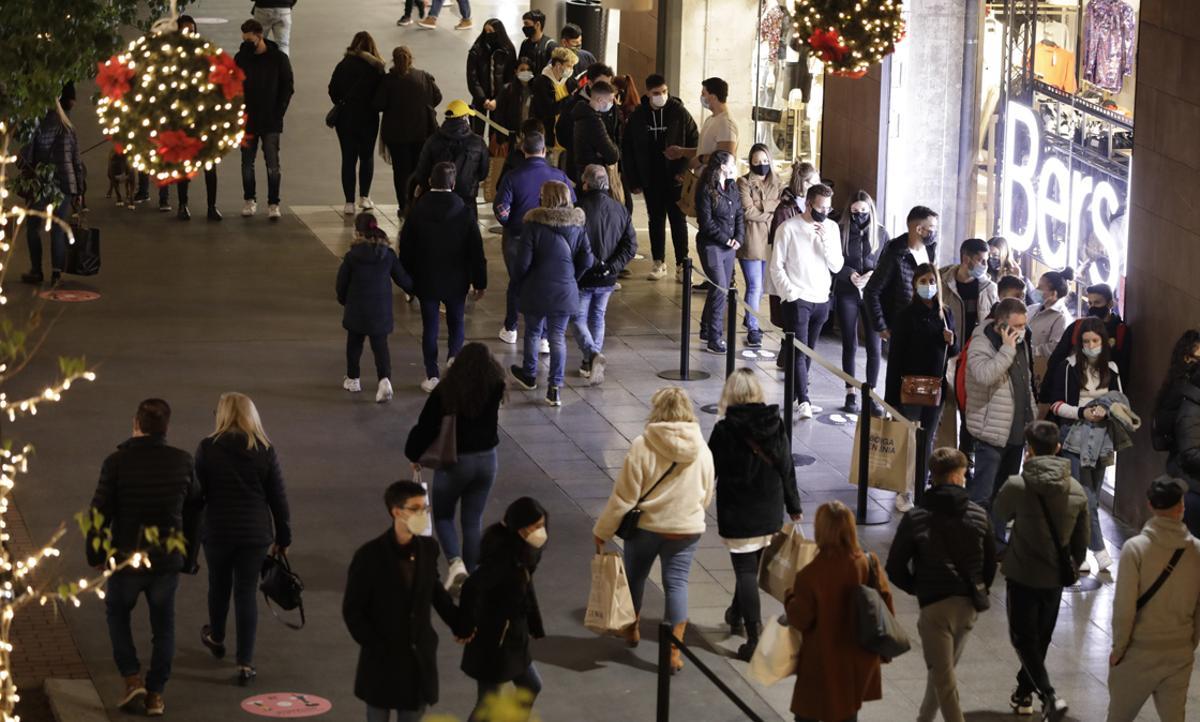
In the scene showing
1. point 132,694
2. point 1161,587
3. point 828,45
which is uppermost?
point 828,45

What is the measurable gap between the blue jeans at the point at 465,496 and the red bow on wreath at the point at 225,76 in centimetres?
305

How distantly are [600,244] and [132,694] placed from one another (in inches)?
277

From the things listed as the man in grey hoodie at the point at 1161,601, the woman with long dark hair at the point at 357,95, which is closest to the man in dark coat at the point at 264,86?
the woman with long dark hair at the point at 357,95

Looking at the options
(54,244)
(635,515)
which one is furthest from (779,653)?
(54,244)

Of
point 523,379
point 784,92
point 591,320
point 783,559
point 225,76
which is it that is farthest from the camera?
point 784,92

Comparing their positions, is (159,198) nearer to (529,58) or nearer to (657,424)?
(529,58)

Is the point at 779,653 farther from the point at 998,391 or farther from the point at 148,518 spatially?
the point at 998,391

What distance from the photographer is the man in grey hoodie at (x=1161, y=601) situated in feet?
30.1

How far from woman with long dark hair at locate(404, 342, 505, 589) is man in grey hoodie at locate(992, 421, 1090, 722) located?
9.22ft

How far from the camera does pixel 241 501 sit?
993 centimetres

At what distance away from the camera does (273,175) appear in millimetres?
21750

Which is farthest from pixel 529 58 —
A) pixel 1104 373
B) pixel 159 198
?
pixel 1104 373

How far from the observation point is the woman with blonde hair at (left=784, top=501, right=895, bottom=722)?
8.62 m

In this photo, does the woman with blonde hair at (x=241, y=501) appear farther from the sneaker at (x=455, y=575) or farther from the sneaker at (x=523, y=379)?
the sneaker at (x=523, y=379)
